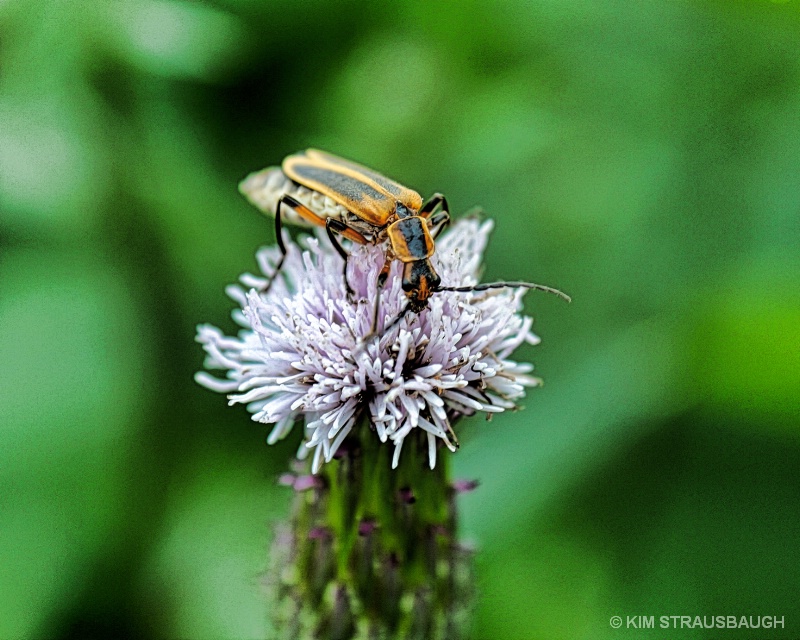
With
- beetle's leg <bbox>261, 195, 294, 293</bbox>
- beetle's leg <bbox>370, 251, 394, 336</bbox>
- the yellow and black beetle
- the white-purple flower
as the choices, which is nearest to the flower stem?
the white-purple flower

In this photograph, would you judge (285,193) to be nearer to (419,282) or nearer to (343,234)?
(343,234)

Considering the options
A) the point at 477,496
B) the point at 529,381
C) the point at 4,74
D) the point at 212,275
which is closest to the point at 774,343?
the point at 529,381

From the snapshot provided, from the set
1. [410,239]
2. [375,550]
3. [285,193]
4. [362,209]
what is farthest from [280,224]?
[375,550]

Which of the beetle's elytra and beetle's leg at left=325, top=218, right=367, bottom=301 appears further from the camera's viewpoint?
beetle's leg at left=325, top=218, right=367, bottom=301

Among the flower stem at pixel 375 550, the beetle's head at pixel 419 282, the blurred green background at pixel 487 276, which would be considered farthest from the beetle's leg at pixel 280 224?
the blurred green background at pixel 487 276

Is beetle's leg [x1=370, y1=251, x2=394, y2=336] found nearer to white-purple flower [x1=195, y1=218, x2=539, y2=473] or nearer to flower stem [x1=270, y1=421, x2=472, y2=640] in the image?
white-purple flower [x1=195, y1=218, x2=539, y2=473]
